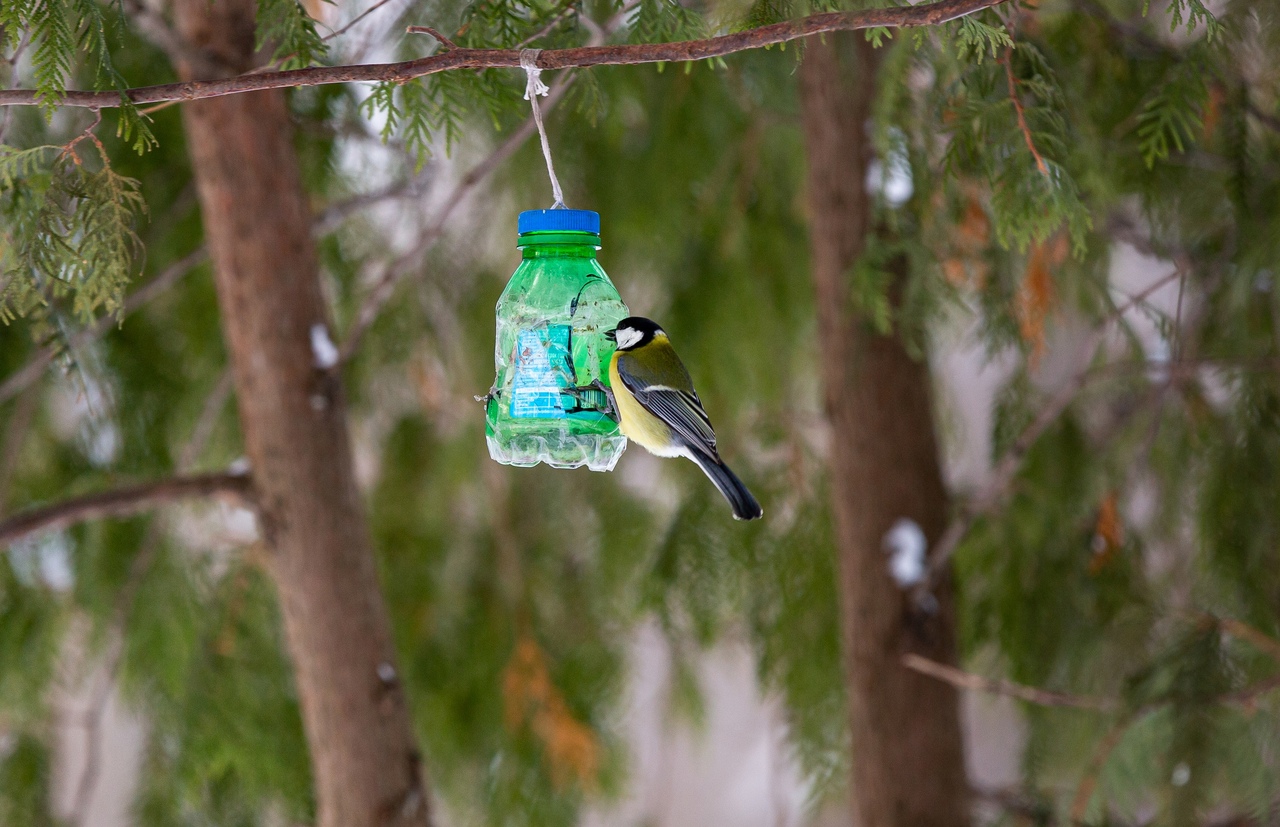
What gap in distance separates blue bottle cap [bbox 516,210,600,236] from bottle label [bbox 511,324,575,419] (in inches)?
9.4

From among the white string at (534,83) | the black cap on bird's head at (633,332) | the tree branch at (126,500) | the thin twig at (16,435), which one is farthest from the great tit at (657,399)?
the thin twig at (16,435)

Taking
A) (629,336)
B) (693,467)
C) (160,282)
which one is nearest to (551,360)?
(629,336)

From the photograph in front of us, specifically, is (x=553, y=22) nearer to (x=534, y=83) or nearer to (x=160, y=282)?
(x=534, y=83)

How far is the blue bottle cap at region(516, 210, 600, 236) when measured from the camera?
1410 mm

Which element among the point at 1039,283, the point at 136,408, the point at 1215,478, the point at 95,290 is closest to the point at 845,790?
the point at 1215,478

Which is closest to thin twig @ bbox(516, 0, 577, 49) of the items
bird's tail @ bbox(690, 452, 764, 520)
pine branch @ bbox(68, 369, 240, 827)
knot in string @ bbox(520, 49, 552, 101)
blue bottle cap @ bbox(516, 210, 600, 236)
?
knot in string @ bbox(520, 49, 552, 101)

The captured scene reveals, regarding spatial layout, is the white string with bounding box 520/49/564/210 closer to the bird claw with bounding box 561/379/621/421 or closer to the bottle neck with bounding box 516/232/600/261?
the bottle neck with bounding box 516/232/600/261

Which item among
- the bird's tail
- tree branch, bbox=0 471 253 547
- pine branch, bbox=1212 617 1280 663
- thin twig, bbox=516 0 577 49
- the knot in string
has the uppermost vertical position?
thin twig, bbox=516 0 577 49

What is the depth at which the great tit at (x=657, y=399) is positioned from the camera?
5.08ft

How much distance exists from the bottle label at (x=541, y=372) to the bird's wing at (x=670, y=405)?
141 mm

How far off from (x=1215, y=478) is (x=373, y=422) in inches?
85.5

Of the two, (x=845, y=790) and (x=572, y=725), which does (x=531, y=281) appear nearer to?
(x=572, y=725)

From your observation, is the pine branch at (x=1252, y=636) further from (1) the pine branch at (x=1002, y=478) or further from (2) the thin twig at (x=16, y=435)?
(2) the thin twig at (x=16, y=435)

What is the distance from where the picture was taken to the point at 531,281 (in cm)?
163
